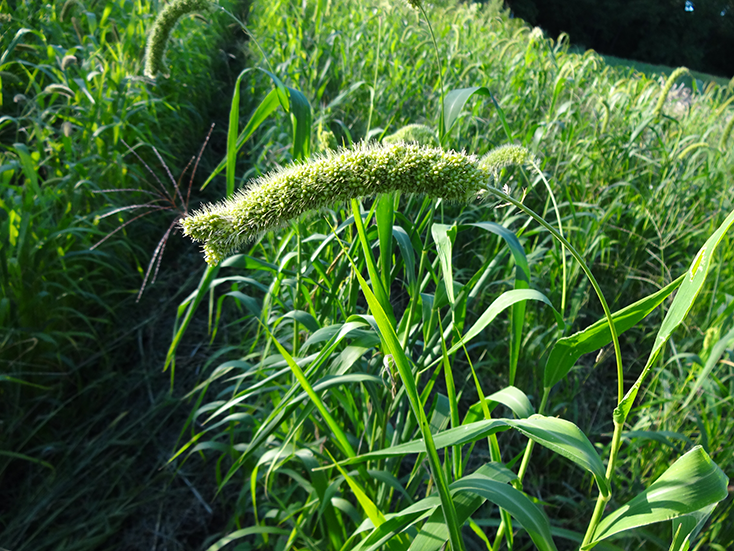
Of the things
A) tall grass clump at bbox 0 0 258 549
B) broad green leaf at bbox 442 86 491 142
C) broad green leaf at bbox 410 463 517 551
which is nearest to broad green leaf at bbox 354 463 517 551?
broad green leaf at bbox 410 463 517 551

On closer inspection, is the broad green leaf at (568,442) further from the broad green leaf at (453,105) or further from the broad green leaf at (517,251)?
the broad green leaf at (453,105)

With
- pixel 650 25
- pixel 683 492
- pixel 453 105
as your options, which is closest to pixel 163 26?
pixel 453 105

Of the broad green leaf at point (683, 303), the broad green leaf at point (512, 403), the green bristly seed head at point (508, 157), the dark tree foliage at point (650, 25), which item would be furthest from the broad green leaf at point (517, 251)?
the dark tree foliage at point (650, 25)

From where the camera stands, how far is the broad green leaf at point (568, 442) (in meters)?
0.71

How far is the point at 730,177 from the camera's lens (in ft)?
9.74

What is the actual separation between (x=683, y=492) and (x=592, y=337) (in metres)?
0.29

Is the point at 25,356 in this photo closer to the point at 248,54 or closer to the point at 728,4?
the point at 248,54

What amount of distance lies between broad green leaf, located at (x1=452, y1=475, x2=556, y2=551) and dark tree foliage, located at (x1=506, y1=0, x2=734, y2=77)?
32557mm

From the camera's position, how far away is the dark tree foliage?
27797 mm

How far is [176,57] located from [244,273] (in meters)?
2.80

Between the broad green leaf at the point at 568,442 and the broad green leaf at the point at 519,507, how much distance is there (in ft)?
0.40

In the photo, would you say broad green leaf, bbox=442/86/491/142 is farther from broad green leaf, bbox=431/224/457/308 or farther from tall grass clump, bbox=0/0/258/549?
tall grass clump, bbox=0/0/258/549

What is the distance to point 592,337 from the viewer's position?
2.86ft

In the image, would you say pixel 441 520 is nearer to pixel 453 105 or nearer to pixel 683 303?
pixel 683 303
